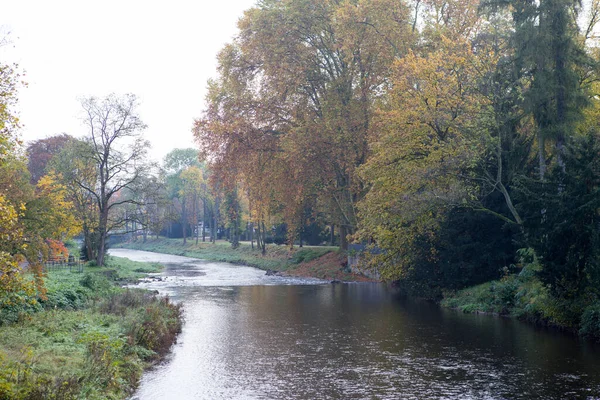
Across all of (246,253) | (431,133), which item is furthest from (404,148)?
Result: (246,253)

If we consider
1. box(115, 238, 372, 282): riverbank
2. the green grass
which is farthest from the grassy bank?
the green grass

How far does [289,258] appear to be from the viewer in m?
54.5

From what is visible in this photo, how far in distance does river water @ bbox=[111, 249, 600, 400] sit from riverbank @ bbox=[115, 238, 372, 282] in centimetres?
1615

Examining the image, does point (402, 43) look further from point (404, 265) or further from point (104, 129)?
point (104, 129)

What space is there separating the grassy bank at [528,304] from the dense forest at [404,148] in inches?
3.9

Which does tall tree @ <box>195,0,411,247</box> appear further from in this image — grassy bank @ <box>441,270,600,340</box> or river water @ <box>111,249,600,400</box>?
river water @ <box>111,249,600,400</box>

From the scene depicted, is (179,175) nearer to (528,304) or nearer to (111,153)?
(111,153)

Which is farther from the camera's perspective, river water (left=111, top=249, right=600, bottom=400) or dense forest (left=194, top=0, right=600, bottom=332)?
dense forest (left=194, top=0, right=600, bottom=332)

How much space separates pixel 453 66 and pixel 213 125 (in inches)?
697

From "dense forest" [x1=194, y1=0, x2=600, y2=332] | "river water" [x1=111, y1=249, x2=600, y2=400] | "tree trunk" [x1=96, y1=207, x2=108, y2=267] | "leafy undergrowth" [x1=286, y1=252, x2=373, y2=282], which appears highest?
"dense forest" [x1=194, y1=0, x2=600, y2=332]

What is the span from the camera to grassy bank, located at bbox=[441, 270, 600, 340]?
18.6m

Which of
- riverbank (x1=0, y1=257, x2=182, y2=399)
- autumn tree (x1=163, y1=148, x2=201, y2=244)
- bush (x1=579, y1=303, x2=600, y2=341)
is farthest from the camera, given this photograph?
autumn tree (x1=163, y1=148, x2=201, y2=244)

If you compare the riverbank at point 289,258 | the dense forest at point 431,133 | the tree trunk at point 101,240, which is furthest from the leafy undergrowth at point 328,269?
the tree trunk at point 101,240

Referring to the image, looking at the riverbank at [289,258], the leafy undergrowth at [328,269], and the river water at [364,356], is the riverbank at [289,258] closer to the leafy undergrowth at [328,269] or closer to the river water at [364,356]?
the leafy undergrowth at [328,269]
